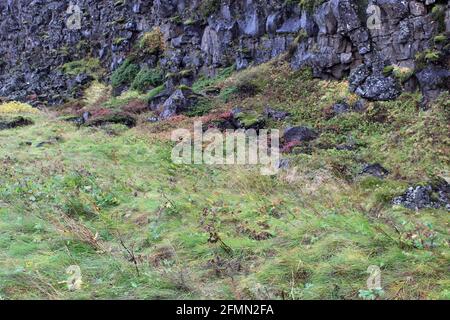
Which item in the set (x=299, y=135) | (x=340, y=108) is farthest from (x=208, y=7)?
(x=299, y=135)

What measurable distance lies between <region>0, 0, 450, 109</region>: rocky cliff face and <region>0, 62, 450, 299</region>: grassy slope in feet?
5.45

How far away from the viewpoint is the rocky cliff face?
14.9 m

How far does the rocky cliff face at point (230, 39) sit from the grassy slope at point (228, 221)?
166 cm

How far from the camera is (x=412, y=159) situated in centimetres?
1148

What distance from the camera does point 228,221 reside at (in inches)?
279

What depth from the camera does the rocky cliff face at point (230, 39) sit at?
14914mm

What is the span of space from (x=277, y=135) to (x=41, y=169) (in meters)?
7.79

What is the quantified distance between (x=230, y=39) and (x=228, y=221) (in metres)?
17.2

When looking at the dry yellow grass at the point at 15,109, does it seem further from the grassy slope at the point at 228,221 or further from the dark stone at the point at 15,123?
the grassy slope at the point at 228,221

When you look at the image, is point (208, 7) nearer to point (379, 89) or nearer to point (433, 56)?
point (379, 89)

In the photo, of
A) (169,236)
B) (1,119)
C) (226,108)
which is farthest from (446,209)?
(1,119)

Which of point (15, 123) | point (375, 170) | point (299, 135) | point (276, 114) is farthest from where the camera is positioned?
point (15, 123)

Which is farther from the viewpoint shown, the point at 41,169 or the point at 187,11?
the point at 187,11

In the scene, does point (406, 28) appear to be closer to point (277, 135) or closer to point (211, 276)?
point (277, 135)
